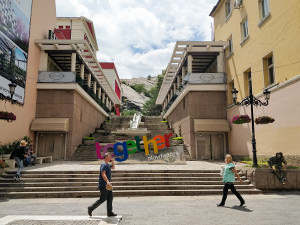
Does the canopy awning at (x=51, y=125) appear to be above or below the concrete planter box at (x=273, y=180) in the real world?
above

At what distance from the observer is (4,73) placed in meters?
14.8

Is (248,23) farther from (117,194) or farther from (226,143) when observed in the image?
(117,194)

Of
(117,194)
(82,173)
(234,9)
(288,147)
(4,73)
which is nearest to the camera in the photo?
(117,194)

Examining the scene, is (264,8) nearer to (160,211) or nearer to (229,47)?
(229,47)

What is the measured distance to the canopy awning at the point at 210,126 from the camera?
18.8m

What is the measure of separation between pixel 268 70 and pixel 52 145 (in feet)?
55.4

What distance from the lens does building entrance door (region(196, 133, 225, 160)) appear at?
64.0 ft

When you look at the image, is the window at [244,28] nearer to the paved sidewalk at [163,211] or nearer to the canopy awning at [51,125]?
the paved sidewalk at [163,211]

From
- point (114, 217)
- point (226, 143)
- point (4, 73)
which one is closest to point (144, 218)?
point (114, 217)

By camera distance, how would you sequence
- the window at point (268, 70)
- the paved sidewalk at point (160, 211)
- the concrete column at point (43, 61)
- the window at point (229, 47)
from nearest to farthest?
1. the paved sidewalk at point (160, 211)
2. the window at point (268, 70)
3. the window at point (229, 47)
4. the concrete column at point (43, 61)

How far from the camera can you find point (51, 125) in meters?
19.0

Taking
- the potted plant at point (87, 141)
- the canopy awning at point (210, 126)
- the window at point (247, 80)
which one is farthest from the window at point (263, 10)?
the potted plant at point (87, 141)

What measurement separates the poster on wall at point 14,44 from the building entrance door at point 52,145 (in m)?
3.64

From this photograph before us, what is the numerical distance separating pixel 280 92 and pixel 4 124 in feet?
55.7
